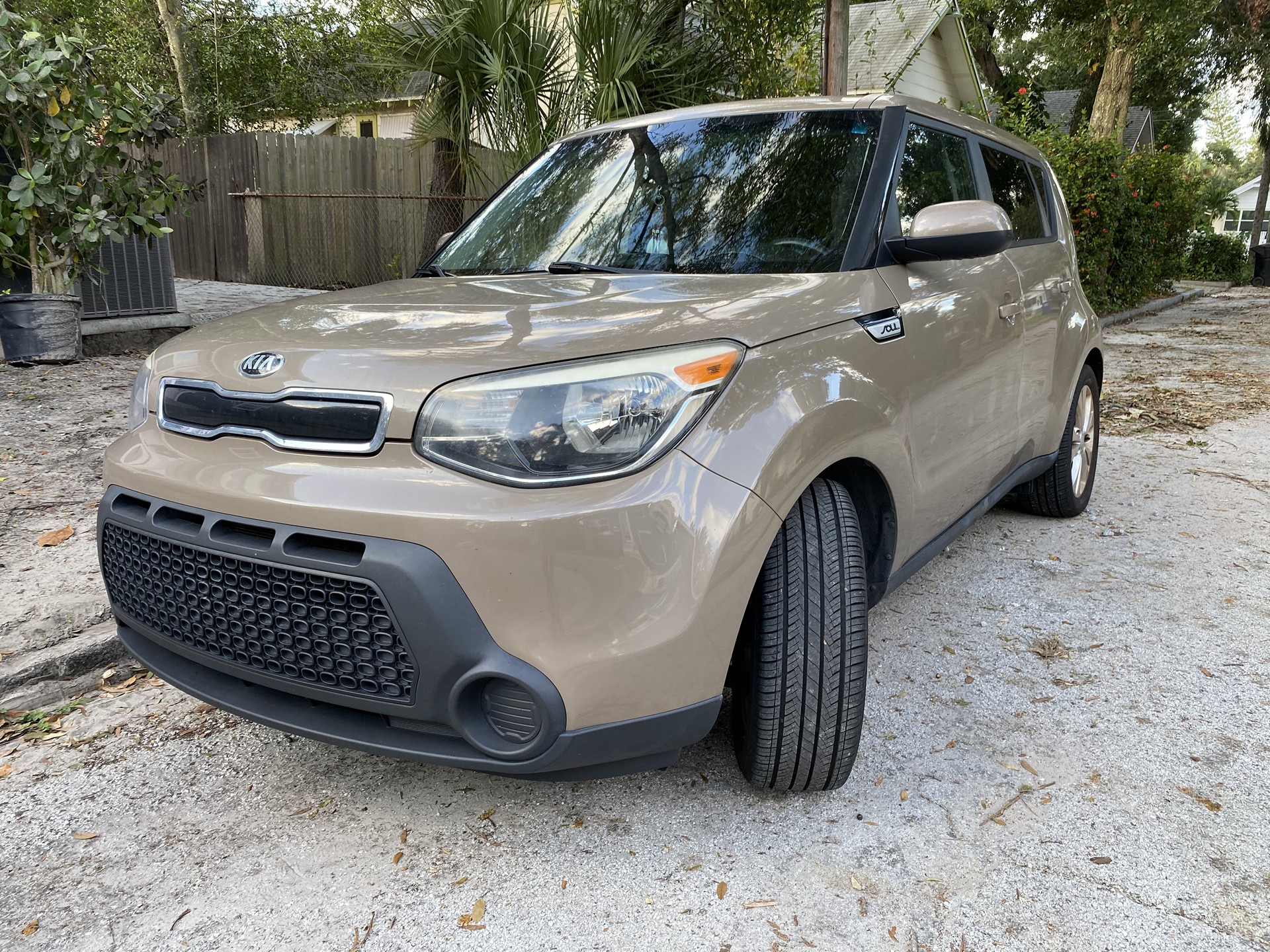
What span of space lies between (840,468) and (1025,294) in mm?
1605

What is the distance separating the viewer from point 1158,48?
2069 centimetres

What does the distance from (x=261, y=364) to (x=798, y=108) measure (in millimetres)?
1843

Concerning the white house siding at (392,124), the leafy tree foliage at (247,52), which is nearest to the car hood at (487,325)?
the leafy tree foliage at (247,52)

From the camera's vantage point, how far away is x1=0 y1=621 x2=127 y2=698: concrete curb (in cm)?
296

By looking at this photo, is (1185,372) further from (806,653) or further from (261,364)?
(261,364)

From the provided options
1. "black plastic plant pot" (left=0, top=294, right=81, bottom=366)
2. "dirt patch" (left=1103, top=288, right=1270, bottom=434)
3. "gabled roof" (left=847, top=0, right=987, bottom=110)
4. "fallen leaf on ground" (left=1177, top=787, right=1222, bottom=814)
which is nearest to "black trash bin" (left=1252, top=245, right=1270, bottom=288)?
"gabled roof" (left=847, top=0, right=987, bottom=110)

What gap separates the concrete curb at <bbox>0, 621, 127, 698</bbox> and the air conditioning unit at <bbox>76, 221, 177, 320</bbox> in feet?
17.2

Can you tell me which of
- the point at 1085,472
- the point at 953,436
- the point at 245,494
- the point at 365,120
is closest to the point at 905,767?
the point at 953,436

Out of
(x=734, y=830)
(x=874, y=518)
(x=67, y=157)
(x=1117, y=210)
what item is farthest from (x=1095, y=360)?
(x=1117, y=210)

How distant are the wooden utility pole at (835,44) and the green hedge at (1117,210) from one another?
4418mm

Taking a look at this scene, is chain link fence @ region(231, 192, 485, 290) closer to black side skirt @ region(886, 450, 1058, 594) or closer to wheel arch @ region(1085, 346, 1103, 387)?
wheel arch @ region(1085, 346, 1103, 387)

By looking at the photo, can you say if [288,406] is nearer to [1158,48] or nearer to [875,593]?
[875,593]

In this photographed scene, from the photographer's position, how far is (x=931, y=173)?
3.12 meters

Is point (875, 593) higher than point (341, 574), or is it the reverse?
point (341, 574)
